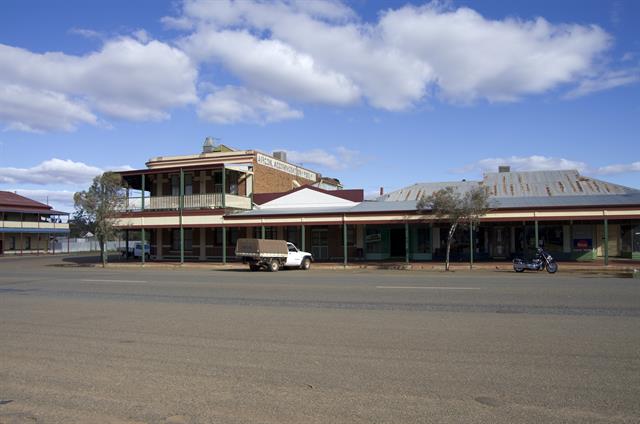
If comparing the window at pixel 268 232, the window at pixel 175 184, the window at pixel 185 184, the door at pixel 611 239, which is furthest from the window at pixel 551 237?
the window at pixel 175 184

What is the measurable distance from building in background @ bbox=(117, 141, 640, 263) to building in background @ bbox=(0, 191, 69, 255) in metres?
24.8

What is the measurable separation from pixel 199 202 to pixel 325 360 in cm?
3224

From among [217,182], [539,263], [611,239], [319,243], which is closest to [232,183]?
[217,182]

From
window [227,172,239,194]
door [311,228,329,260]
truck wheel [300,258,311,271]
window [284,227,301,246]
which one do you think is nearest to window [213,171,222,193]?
window [227,172,239,194]

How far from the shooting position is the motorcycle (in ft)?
84.9

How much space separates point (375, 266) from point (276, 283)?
12.6m

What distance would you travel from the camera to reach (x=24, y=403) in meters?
6.16

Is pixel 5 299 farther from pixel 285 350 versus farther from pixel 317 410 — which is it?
pixel 317 410

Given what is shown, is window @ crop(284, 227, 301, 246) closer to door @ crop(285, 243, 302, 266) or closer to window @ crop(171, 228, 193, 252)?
window @ crop(171, 228, 193, 252)

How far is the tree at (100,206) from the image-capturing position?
1457 inches

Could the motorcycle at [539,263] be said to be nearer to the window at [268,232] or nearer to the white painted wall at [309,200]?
the white painted wall at [309,200]

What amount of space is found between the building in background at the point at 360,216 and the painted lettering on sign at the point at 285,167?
0.16 m

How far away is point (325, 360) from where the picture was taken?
785 cm

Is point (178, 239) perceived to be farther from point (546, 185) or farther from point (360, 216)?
point (546, 185)
